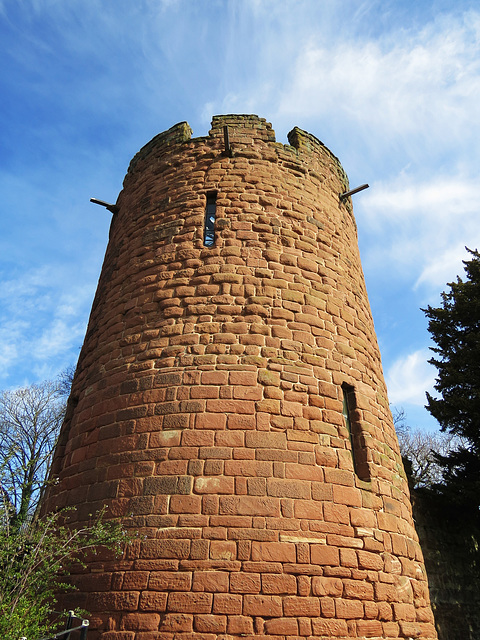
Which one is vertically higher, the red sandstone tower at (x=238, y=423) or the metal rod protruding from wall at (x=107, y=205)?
the metal rod protruding from wall at (x=107, y=205)

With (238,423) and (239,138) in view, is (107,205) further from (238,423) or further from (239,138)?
(238,423)

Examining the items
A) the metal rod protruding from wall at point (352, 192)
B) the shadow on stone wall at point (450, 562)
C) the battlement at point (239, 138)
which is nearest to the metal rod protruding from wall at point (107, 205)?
the battlement at point (239, 138)

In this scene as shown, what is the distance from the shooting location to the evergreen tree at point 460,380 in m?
10.7

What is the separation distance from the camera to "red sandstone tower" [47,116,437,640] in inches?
148

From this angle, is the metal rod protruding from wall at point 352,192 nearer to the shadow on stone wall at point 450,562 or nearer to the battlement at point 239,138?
the battlement at point 239,138

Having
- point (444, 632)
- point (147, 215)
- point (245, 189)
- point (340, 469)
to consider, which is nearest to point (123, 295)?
point (147, 215)

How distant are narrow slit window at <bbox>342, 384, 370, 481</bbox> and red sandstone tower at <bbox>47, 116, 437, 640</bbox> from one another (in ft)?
0.05

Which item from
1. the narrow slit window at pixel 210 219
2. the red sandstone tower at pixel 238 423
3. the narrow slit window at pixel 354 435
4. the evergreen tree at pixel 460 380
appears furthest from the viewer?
the evergreen tree at pixel 460 380

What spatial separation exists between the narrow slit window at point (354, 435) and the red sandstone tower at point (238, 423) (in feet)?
0.05

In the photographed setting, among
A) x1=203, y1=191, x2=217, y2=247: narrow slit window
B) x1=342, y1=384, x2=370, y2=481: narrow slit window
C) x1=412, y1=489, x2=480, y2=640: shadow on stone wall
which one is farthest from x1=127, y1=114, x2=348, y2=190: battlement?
x1=412, y1=489, x2=480, y2=640: shadow on stone wall

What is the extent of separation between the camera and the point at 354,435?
4.98 meters

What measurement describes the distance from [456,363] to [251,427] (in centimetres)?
922

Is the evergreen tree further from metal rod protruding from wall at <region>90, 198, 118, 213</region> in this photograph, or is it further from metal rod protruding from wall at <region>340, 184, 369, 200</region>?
metal rod protruding from wall at <region>90, 198, 118, 213</region>

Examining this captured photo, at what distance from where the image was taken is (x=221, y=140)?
6.67 m
